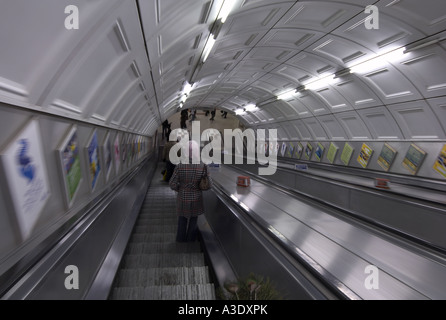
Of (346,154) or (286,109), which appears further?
(286,109)

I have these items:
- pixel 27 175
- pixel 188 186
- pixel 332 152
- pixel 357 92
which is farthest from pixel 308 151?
pixel 27 175

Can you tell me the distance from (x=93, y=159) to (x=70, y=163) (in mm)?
1145

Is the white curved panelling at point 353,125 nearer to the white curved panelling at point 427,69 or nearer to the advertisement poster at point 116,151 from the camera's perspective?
the white curved panelling at point 427,69

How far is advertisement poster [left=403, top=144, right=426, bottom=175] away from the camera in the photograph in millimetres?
7748

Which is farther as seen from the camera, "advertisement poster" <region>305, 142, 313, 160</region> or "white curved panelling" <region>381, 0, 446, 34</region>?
"advertisement poster" <region>305, 142, 313, 160</region>

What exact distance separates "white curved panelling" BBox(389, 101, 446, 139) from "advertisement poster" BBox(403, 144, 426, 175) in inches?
15.8

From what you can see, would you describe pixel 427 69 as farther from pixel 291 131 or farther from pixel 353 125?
pixel 291 131

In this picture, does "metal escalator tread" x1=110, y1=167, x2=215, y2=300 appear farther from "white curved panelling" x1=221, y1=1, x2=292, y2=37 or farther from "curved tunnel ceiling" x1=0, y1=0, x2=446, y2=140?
"white curved panelling" x1=221, y1=1, x2=292, y2=37

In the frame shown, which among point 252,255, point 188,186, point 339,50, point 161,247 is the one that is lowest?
point 161,247

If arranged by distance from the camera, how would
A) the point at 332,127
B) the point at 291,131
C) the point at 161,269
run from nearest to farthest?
the point at 161,269 → the point at 332,127 → the point at 291,131

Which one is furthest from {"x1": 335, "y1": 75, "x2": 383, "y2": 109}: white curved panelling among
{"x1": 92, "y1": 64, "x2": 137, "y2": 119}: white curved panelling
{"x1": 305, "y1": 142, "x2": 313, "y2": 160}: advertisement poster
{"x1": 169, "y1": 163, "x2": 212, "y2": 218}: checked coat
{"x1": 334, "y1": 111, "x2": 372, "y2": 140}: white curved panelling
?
{"x1": 92, "y1": 64, "x2": 137, "y2": 119}: white curved panelling

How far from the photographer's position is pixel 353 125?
10656mm
